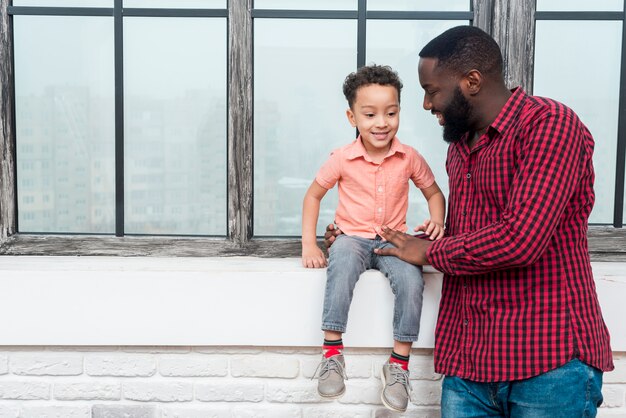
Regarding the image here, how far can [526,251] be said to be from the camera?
1.35 m

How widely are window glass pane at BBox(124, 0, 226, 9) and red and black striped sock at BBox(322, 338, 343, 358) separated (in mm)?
1158

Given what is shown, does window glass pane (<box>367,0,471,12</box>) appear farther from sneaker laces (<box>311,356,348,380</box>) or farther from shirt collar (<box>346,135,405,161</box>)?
sneaker laces (<box>311,356,348,380</box>)

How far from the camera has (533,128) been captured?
138 cm

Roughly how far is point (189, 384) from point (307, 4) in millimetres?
1283

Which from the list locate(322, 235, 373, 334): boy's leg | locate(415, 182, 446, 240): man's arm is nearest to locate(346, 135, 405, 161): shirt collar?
locate(415, 182, 446, 240): man's arm

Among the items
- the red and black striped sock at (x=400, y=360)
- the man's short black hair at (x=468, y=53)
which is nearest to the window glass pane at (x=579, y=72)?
the man's short black hair at (x=468, y=53)

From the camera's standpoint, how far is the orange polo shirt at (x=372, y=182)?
1.89 meters

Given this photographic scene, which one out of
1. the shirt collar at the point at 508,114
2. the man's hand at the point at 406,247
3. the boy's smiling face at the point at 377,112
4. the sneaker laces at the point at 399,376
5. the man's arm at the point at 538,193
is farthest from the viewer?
the boy's smiling face at the point at 377,112

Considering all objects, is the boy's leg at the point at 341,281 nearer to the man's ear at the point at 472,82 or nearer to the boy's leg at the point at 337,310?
the boy's leg at the point at 337,310

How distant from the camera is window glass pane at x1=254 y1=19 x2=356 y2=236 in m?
2.17

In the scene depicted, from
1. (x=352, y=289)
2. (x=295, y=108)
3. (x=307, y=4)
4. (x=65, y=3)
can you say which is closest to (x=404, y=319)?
(x=352, y=289)

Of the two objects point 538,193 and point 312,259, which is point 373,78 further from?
point 538,193

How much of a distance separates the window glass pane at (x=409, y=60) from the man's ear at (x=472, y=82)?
2.10 ft

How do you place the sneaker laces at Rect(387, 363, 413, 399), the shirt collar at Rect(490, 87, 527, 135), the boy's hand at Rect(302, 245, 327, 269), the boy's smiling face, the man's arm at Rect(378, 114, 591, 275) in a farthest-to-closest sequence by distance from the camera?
the boy's hand at Rect(302, 245, 327, 269) → the boy's smiling face → the sneaker laces at Rect(387, 363, 413, 399) → the shirt collar at Rect(490, 87, 527, 135) → the man's arm at Rect(378, 114, 591, 275)
